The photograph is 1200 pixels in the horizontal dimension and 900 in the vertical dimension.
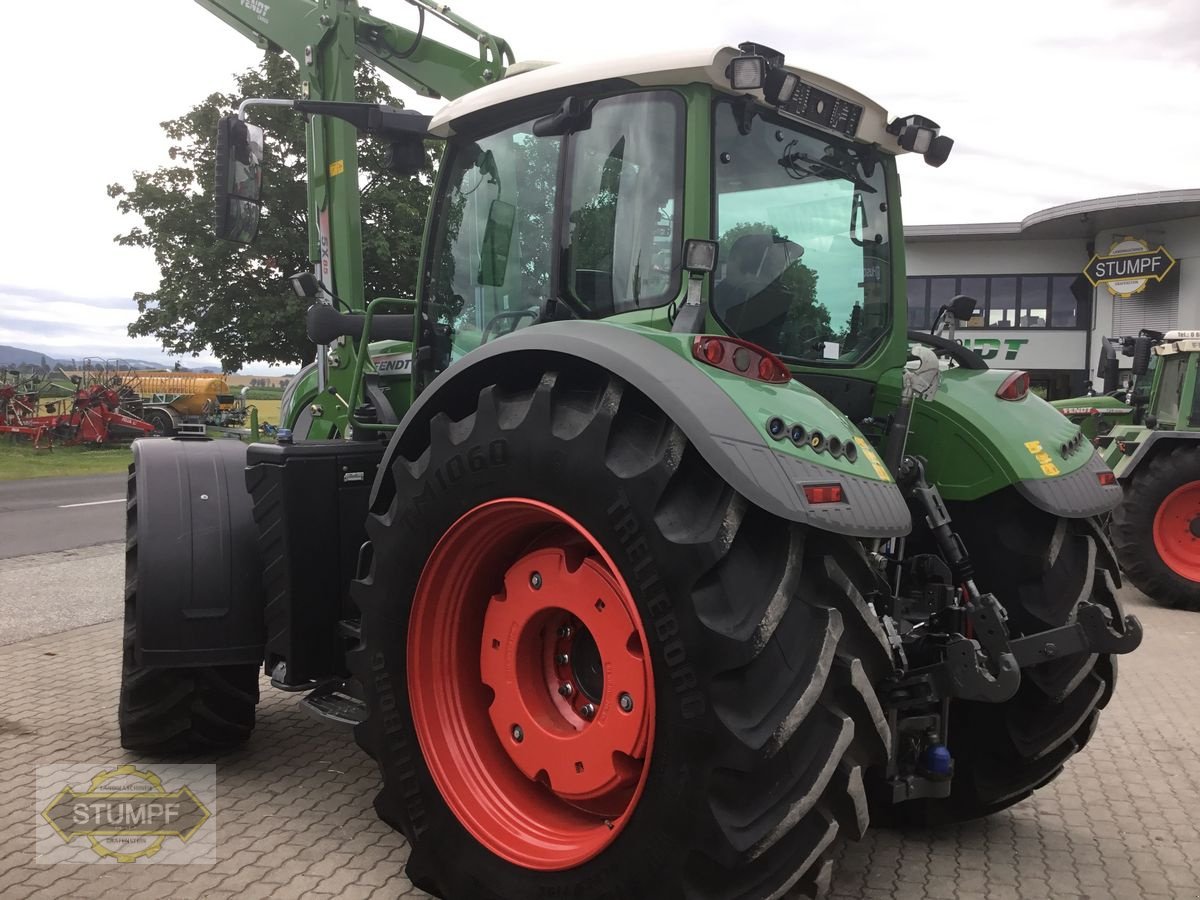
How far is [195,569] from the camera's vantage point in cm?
381

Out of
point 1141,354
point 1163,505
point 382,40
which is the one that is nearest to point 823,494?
point 382,40

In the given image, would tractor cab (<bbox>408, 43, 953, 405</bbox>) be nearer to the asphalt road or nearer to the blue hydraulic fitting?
the blue hydraulic fitting

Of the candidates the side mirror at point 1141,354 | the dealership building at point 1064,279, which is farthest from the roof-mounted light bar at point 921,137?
the dealership building at point 1064,279

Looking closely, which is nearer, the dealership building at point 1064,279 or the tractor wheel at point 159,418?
the tractor wheel at point 159,418

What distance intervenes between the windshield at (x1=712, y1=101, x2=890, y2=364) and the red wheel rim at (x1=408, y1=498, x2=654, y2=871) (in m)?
0.95

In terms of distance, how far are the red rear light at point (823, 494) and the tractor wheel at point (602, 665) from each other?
9 centimetres

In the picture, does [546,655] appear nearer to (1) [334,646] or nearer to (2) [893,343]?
(1) [334,646]

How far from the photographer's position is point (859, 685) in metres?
2.34

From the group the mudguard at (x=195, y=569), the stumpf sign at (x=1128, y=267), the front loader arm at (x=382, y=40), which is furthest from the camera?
the stumpf sign at (x=1128, y=267)

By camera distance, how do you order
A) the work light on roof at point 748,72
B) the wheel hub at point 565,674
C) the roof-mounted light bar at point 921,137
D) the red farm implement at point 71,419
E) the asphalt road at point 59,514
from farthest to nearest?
the red farm implement at point 71,419 < the asphalt road at point 59,514 < the roof-mounted light bar at point 921,137 < the work light on roof at point 748,72 < the wheel hub at point 565,674

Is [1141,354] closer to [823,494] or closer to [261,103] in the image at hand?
[261,103]

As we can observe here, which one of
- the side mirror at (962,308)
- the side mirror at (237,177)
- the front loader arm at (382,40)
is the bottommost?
the side mirror at (962,308)

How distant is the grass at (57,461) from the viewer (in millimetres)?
18938

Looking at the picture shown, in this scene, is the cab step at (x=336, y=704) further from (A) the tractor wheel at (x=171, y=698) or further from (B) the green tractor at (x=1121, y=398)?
(B) the green tractor at (x=1121, y=398)
